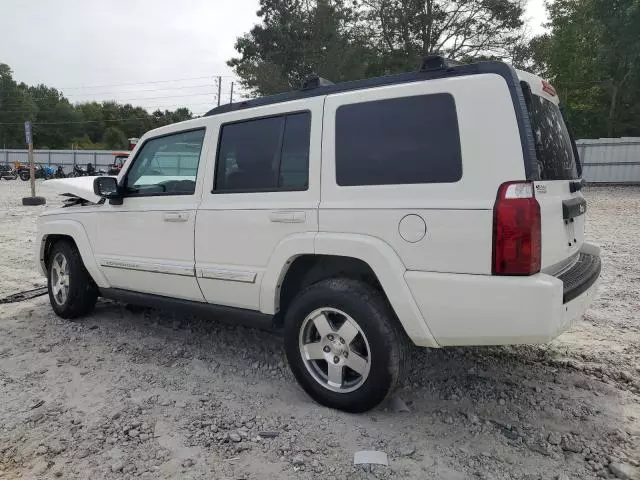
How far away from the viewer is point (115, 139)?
87.1 m

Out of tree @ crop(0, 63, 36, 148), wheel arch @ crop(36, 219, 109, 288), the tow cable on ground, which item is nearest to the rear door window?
wheel arch @ crop(36, 219, 109, 288)

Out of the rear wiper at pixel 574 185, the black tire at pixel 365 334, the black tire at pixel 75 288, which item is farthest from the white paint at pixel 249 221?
the black tire at pixel 75 288

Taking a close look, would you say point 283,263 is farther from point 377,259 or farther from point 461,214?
point 461,214

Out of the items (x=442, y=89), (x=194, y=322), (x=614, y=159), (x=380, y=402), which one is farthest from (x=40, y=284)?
(x=614, y=159)

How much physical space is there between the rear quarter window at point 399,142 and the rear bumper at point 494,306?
0.56 metres

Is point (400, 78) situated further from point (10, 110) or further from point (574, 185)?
point (10, 110)

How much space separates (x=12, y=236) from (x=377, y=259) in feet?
32.4

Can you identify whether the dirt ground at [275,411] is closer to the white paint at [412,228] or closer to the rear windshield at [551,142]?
the white paint at [412,228]

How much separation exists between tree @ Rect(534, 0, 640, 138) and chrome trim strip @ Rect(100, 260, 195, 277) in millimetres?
31912

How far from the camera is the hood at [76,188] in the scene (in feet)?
14.9

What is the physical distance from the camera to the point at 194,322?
4.80 meters

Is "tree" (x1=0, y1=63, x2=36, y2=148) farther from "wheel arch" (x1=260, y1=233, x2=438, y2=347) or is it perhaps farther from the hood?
"wheel arch" (x1=260, y1=233, x2=438, y2=347)

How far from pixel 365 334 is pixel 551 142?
1578 millimetres

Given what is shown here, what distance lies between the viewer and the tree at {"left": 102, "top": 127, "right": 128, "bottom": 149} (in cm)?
8438
